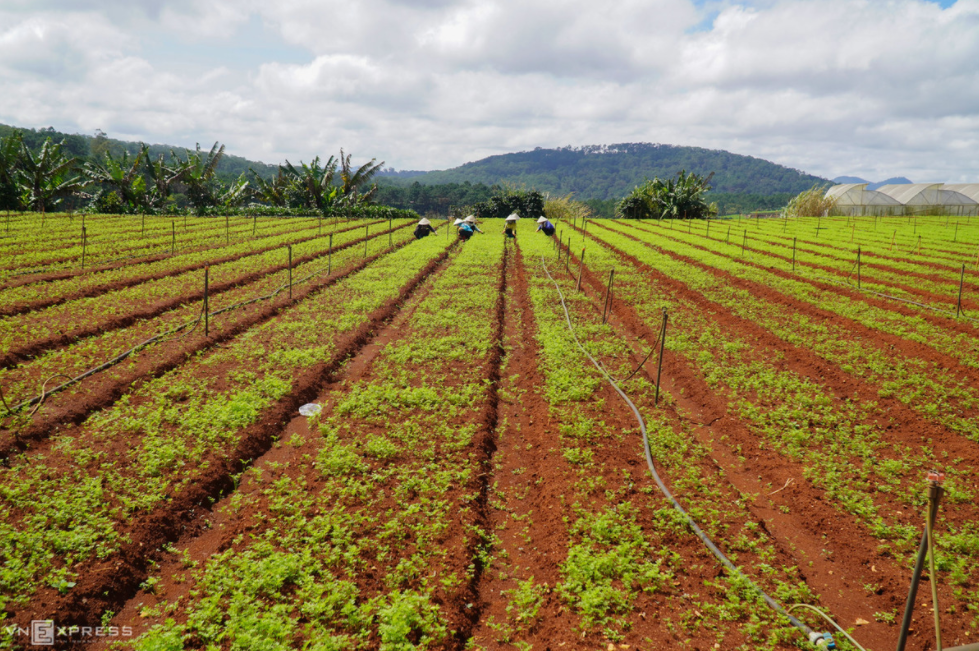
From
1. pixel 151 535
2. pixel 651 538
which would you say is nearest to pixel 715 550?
pixel 651 538

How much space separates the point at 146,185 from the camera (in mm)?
43625

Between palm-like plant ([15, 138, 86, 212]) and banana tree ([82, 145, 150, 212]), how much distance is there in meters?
2.33

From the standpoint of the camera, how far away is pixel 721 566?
5.37 m

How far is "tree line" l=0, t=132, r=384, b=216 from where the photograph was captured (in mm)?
37250

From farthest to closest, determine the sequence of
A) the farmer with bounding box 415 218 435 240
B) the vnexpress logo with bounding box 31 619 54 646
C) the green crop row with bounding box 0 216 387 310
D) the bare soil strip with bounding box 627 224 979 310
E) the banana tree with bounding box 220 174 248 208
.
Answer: the banana tree with bounding box 220 174 248 208, the farmer with bounding box 415 218 435 240, the bare soil strip with bounding box 627 224 979 310, the green crop row with bounding box 0 216 387 310, the vnexpress logo with bounding box 31 619 54 646

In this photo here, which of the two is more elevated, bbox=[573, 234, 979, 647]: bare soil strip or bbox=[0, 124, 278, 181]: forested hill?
bbox=[0, 124, 278, 181]: forested hill

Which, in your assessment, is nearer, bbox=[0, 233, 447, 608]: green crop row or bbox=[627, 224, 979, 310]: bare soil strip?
bbox=[0, 233, 447, 608]: green crop row

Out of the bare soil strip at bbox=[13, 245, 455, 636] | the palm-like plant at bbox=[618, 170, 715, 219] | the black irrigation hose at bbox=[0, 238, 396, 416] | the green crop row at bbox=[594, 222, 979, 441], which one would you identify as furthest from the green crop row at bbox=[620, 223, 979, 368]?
the palm-like plant at bbox=[618, 170, 715, 219]

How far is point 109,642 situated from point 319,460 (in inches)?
118

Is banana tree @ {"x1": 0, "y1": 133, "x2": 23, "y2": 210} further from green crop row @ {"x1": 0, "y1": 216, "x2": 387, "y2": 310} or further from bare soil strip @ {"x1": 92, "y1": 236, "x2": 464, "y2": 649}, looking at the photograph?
bare soil strip @ {"x1": 92, "y1": 236, "x2": 464, "y2": 649}

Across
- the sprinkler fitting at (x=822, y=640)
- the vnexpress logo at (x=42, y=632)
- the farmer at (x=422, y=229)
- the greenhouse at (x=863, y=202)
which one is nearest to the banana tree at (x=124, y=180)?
the farmer at (x=422, y=229)

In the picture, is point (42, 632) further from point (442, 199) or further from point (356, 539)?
point (442, 199)

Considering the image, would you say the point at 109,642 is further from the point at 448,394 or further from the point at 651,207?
the point at 651,207

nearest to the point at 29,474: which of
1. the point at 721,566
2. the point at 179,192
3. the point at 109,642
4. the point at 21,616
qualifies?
the point at 21,616
